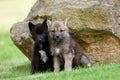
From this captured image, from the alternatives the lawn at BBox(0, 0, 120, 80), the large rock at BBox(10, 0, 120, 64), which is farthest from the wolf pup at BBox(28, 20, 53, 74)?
the large rock at BBox(10, 0, 120, 64)

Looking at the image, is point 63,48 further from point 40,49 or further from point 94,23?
point 94,23

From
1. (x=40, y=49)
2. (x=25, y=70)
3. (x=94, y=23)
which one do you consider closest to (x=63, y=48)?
(x=40, y=49)

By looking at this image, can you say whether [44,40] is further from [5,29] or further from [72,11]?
[5,29]

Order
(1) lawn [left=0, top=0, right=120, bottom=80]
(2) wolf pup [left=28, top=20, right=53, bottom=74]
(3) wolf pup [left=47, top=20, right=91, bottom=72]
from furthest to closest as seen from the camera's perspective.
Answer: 1. (2) wolf pup [left=28, top=20, right=53, bottom=74]
2. (3) wolf pup [left=47, top=20, right=91, bottom=72]
3. (1) lawn [left=0, top=0, right=120, bottom=80]

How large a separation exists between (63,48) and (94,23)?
60.8 inches

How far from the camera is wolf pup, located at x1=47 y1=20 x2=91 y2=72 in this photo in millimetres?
16641

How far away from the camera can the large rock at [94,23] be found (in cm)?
1762

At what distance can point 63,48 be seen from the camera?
1673 centimetres

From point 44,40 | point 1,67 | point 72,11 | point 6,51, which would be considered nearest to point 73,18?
point 72,11

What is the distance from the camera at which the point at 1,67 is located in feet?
65.7

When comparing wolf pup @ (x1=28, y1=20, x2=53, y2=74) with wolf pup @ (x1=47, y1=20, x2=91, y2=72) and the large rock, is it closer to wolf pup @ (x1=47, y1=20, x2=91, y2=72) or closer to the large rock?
wolf pup @ (x1=47, y1=20, x2=91, y2=72)

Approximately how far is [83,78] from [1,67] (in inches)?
239

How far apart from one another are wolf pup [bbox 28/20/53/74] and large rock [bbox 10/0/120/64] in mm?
1086

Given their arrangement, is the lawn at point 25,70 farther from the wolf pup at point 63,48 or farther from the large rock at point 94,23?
the large rock at point 94,23
